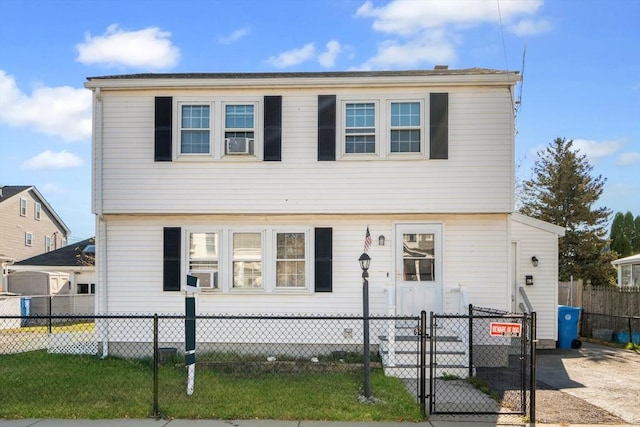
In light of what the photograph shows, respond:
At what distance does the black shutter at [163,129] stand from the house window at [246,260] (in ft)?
7.04

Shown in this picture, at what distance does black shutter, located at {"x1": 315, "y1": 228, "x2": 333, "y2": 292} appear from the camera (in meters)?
11.4

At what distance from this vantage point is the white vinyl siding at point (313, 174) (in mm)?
11180

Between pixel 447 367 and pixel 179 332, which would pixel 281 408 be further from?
pixel 179 332

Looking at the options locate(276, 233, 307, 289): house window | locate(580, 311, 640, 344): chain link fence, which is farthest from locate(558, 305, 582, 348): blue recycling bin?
locate(276, 233, 307, 289): house window

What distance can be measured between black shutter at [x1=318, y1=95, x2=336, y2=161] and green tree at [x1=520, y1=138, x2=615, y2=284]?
60.0 ft

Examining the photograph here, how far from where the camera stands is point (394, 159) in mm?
11266

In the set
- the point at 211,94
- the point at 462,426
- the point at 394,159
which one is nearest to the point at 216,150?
the point at 211,94

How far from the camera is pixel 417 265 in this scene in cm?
1145

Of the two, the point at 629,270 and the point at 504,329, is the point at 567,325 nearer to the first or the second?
the point at 504,329

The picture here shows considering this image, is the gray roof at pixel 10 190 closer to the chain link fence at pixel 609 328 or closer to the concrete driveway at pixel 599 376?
the chain link fence at pixel 609 328

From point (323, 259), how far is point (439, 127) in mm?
3461

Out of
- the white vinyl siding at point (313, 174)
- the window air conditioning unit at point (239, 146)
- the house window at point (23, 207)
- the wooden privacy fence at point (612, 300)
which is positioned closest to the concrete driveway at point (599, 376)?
the wooden privacy fence at point (612, 300)

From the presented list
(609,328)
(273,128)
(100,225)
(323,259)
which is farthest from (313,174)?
(609,328)

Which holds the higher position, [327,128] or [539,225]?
[327,128]
